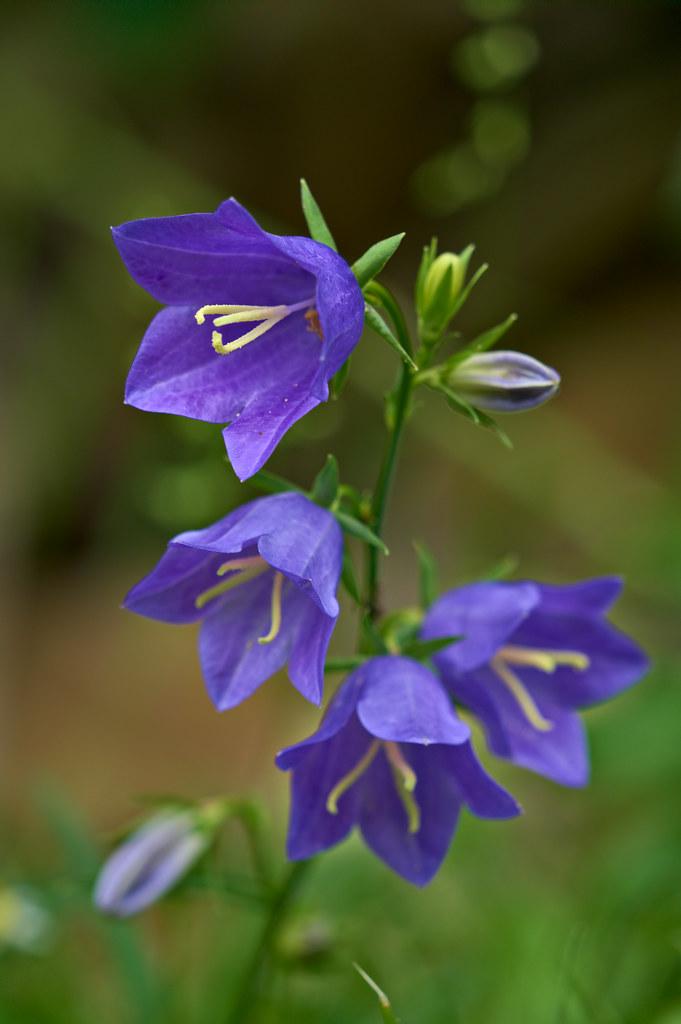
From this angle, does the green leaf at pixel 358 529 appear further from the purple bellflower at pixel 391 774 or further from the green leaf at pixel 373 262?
A: the green leaf at pixel 373 262

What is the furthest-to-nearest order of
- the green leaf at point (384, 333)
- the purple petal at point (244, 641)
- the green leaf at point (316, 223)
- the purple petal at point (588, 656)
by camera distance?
the purple petal at point (588, 656) < the purple petal at point (244, 641) < the green leaf at point (316, 223) < the green leaf at point (384, 333)

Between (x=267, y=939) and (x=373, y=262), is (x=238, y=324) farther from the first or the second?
(x=267, y=939)

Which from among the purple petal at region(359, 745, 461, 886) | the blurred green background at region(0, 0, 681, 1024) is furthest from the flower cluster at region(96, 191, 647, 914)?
the blurred green background at region(0, 0, 681, 1024)

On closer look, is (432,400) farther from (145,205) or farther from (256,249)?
(256,249)

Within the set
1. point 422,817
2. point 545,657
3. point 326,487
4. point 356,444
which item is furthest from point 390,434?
point 356,444

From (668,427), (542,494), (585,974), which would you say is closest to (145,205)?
(542,494)

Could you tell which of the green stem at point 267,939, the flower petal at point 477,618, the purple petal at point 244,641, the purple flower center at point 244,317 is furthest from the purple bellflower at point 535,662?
the purple flower center at point 244,317
